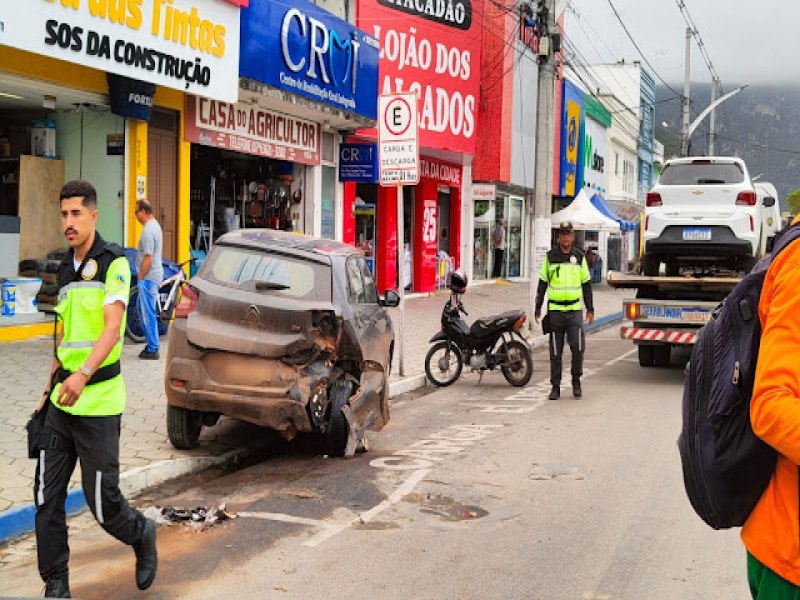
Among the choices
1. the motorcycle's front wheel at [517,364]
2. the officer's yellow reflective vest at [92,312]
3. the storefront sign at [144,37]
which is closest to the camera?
the officer's yellow reflective vest at [92,312]

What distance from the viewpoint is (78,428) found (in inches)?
176

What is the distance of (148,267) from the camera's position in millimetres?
11586

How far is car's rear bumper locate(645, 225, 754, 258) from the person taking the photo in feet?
46.1

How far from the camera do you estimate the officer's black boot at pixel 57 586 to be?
4395 millimetres

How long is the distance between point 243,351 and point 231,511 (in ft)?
4.85

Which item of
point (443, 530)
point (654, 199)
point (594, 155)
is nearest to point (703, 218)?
point (654, 199)

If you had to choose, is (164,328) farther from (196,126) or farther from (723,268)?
(723,268)

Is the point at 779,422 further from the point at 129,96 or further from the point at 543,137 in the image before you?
the point at 543,137

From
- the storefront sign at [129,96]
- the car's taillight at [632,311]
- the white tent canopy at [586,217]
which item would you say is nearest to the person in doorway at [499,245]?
the white tent canopy at [586,217]

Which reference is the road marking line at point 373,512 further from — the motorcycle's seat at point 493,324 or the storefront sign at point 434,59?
the storefront sign at point 434,59

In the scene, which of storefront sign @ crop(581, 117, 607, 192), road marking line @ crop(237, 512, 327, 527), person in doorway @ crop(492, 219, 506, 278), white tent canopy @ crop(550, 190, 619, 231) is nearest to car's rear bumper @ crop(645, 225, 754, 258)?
road marking line @ crop(237, 512, 327, 527)

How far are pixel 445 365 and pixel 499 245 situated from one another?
68.9 ft

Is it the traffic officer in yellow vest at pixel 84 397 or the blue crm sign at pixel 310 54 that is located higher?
the blue crm sign at pixel 310 54

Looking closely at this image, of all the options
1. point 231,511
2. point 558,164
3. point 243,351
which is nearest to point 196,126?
point 243,351
